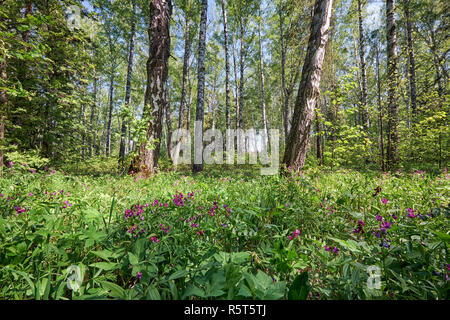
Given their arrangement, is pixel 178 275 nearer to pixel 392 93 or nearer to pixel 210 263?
pixel 210 263

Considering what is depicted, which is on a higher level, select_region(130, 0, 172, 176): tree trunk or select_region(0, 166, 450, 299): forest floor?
select_region(130, 0, 172, 176): tree trunk

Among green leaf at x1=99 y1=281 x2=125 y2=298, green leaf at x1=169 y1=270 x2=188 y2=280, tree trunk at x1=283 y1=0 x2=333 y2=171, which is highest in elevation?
tree trunk at x1=283 y1=0 x2=333 y2=171

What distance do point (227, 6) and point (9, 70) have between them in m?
16.4

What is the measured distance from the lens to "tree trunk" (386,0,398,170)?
221 inches

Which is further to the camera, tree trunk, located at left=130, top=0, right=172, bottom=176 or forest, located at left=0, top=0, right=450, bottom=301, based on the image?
tree trunk, located at left=130, top=0, right=172, bottom=176

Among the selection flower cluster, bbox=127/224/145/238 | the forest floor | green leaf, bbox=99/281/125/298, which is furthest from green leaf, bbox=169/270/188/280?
flower cluster, bbox=127/224/145/238

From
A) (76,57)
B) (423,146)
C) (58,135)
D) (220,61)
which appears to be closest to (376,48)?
(220,61)

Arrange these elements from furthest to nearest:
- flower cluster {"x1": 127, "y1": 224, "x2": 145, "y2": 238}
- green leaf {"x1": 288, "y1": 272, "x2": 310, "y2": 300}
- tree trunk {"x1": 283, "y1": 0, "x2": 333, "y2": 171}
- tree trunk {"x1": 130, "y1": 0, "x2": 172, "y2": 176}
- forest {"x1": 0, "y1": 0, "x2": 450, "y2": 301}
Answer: tree trunk {"x1": 130, "y1": 0, "x2": 172, "y2": 176}
tree trunk {"x1": 283, "y1": 0, "x2": 333, "y2": 171}
flower cluster {"x1": 127, "y1": 224, "x2": 145, "y2": 238}
forest {"x1": 0, "y1": 0, "x2": 450, "y2": 301}
green leaf {"x1": 288, "y1": 272, "x2": 310, "y2": 300}

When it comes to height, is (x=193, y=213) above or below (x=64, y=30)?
below

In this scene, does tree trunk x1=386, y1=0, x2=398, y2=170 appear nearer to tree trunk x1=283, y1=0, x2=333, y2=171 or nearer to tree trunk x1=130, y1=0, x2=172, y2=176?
tree trunk x1=283, y1=0, x2=333, y2=171

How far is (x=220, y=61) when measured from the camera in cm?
2050

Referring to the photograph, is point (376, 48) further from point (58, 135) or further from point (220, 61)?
point (58, 135)

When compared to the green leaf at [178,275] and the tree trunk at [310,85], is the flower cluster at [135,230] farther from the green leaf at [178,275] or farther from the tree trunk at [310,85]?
the tree trunk at [310,85]

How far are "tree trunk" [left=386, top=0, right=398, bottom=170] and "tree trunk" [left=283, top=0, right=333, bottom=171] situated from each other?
2.64m
